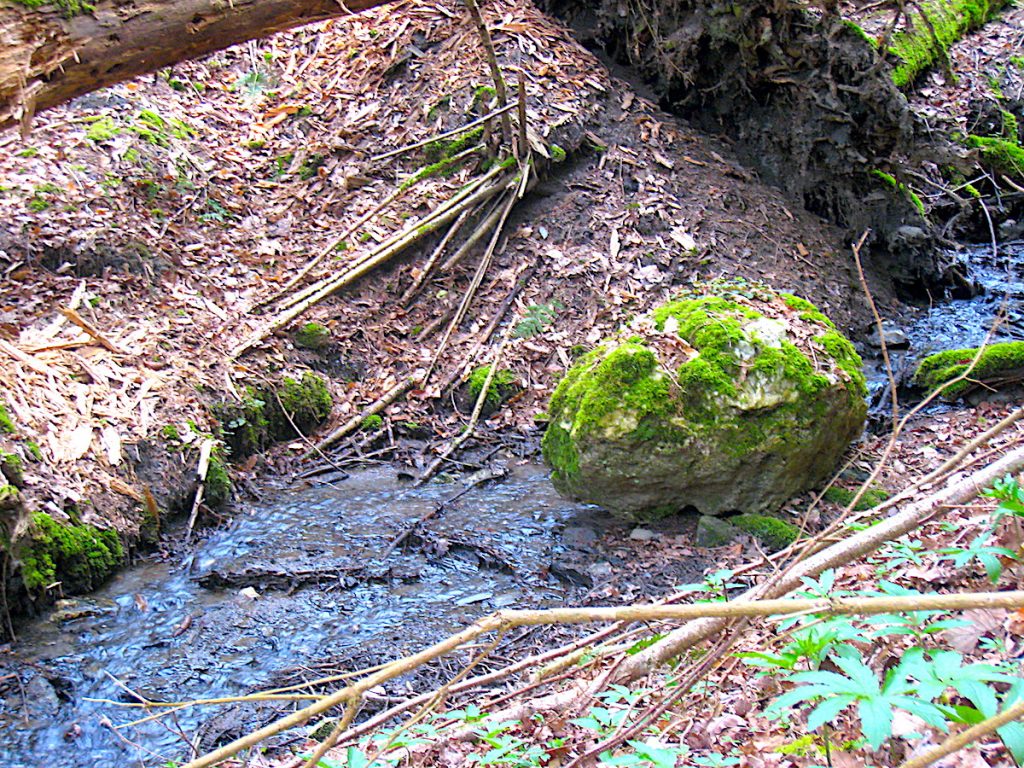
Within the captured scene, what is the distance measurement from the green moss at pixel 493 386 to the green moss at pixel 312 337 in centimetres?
131

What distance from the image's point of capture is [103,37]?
15.2ft

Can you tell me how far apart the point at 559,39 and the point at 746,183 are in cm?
275

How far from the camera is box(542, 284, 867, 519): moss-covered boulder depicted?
5078mm

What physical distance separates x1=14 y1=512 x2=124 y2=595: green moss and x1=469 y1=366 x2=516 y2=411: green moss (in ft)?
9.92

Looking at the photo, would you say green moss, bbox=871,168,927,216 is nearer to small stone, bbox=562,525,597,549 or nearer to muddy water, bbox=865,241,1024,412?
muddy water, bbox=865,241,1024,412

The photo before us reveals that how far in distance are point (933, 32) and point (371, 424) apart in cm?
759

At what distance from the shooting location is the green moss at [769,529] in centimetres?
489

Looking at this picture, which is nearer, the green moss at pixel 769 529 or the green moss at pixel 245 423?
the green moss at pixel 769 529

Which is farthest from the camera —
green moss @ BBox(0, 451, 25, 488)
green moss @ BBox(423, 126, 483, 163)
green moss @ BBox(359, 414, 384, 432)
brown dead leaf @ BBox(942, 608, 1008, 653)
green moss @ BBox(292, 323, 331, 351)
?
green moss @ BBox(423, 126, 483, 163)

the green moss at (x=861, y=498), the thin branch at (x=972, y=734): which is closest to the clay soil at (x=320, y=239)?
the green moss at (x=861, y=498)

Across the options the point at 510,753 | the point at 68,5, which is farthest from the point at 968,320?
the point at 68,5

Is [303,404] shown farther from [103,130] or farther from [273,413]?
[103,130]

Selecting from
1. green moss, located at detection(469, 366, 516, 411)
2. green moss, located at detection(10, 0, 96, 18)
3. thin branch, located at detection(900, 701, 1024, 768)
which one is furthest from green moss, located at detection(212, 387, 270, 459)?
thin branch, located at detection(900, 701, 1024, 768)

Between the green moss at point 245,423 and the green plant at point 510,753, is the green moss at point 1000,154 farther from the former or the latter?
the green plant at point 510,753
